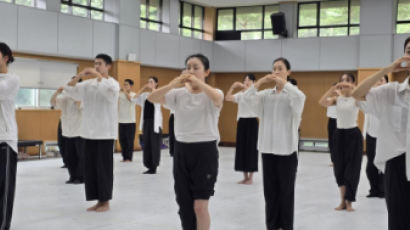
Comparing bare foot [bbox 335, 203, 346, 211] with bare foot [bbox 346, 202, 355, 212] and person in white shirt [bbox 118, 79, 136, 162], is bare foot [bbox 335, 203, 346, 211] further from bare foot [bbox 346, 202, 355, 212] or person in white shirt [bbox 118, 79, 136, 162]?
person in white shirt [bbox 118, 79, 136, 162]

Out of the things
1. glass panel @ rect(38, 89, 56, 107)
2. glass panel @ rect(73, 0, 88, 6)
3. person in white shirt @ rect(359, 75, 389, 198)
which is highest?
glass panel @ rect(73, 0, 88, 6)

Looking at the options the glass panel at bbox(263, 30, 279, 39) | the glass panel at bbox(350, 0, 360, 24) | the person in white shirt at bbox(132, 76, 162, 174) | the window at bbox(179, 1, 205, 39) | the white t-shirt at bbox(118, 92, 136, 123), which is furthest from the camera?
the window at bbox(179, 1, 205, 39)

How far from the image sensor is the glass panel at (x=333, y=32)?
1471 cm

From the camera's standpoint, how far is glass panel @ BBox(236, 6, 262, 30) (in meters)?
15.7

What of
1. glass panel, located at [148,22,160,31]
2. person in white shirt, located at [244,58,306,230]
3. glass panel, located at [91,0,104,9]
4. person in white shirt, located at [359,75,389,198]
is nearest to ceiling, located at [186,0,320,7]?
glass panel, located at [148,22,160,31]

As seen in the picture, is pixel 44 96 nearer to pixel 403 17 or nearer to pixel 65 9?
pixel 65 9

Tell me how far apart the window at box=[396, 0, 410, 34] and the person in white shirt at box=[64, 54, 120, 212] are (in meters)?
11.0

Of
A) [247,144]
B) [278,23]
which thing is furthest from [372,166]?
[278,23]

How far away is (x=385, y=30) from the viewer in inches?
531

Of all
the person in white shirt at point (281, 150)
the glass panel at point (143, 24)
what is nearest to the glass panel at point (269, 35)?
the glass panel at point (143, 24)

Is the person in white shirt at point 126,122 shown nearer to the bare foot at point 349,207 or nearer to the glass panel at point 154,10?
the glass panel at point 154,10

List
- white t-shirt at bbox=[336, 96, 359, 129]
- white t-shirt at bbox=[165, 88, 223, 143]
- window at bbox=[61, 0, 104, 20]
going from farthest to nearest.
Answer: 1. window at bbox=[61, 0, 104, 20]
2. white t-shirt at bbox=[336, 96, 359, 129]
3. white t-shirt at bbox=[165, 88, 223, 143]

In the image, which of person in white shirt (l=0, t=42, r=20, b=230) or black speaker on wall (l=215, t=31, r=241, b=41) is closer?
person in white shirt (l=0, t=42, r=20, b=230)

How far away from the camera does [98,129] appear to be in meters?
5.36
